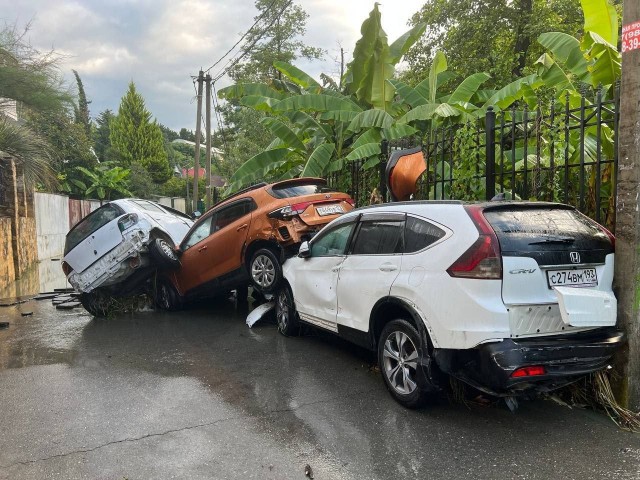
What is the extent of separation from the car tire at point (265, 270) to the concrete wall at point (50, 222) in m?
13.3

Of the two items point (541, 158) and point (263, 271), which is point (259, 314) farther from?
point (541, 158)

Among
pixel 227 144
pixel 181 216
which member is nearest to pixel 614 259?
pixel 181 216

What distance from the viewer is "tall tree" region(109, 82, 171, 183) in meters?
49.3

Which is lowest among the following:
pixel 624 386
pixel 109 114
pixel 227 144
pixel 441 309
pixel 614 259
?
pixel 624 386

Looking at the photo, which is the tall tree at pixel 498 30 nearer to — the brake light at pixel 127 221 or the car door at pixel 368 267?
the brake light at pixel 127 221

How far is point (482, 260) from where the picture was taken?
3402 mm

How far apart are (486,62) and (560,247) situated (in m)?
14.7

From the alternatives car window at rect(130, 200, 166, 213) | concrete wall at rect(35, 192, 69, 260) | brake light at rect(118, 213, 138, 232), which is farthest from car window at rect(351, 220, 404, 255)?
concrete wall at rect(35, 192, 69, 260)

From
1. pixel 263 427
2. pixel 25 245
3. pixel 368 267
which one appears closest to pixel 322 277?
pixel 368 267

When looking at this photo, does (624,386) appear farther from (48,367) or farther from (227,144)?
(227,144)

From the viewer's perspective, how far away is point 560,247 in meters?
3.56

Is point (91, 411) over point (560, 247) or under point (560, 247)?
under

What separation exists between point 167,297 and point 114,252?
58.0 inches

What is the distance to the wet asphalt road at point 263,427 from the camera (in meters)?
3.19
